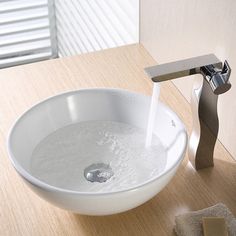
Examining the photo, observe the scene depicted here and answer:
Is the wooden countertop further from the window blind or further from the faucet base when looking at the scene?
the window blind

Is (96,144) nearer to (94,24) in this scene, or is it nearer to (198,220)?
(198,220)

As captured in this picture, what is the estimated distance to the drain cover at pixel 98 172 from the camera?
1.15m

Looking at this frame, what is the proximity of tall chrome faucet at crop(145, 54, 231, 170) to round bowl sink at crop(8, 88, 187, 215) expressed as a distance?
0.06m

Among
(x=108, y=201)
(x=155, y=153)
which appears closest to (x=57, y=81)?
(x=155, y=153)

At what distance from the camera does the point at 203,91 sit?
3.66 ft

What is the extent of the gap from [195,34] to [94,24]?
80 cm

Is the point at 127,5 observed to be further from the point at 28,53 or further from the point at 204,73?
the point at 28,53

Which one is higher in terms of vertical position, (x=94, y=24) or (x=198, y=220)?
(x=198, y=220)

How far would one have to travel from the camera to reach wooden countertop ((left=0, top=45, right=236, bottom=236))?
109 cm

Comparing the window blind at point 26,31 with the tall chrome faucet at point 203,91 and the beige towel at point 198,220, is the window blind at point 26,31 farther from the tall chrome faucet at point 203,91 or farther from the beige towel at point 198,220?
the beige towel at point 198,220

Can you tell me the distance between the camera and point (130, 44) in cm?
163

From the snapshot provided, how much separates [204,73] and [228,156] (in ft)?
0.82

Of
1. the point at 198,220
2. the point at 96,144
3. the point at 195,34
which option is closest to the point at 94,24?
the point at 195,34

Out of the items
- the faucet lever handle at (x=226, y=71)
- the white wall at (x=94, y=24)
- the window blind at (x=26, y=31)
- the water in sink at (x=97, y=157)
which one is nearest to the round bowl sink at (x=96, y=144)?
the water in sink at (x=97, y=157)
